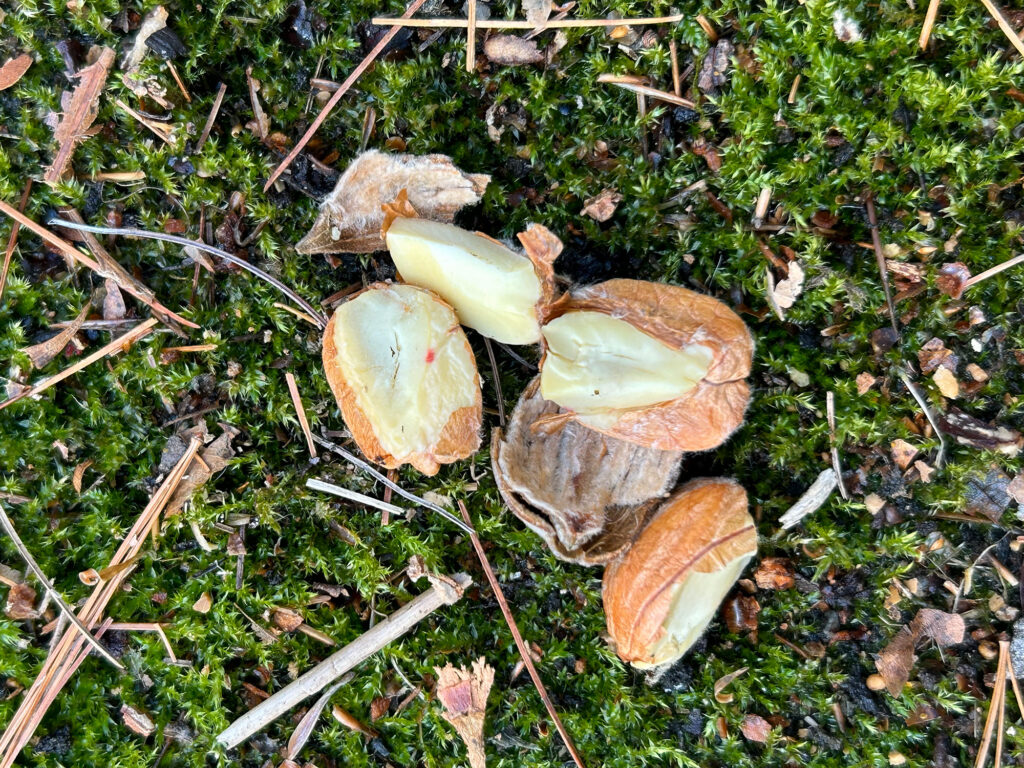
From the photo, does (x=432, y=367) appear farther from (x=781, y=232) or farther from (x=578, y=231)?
(x=781, y=232)

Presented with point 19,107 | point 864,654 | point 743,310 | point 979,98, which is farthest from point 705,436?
point 19,107

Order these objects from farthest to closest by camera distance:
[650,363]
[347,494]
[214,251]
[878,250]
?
1. [347,494]
2. [214,251]
3. [878,250]
4. [650,363]

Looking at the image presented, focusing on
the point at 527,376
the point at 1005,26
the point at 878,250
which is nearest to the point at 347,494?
the point at 527,376

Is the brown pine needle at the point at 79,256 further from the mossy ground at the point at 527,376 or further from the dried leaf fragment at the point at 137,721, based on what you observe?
the dried leaf fragment at the point at 137,721

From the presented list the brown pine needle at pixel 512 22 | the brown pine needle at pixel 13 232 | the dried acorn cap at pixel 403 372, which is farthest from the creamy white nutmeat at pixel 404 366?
the brown pine needle at pixel 13 232

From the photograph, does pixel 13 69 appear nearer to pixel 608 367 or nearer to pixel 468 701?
pixel 608 367

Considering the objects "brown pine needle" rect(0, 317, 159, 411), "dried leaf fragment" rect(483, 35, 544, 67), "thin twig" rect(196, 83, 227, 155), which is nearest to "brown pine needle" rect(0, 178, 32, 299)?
"brown pine needle" rect(0, 317, 159, 411)
